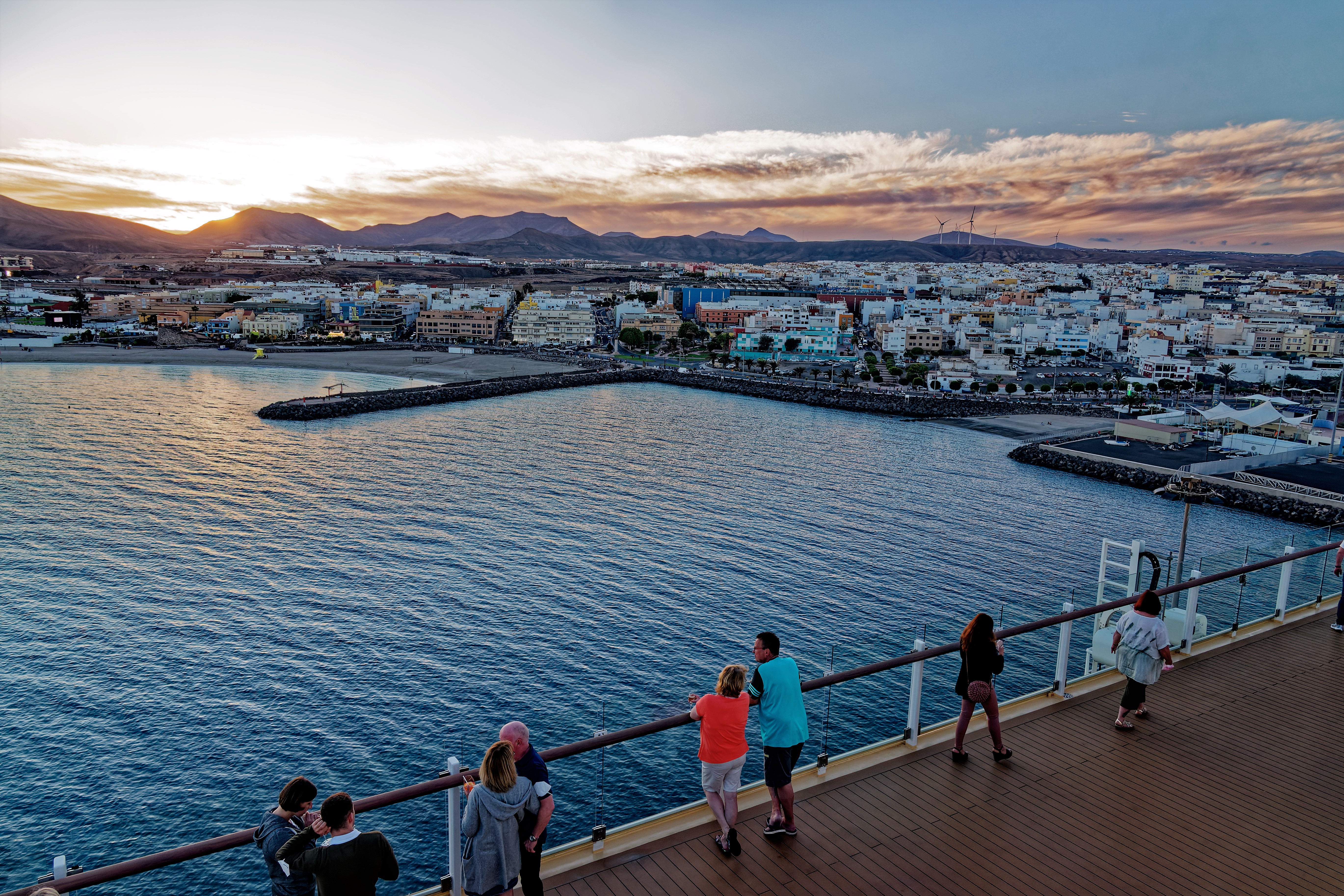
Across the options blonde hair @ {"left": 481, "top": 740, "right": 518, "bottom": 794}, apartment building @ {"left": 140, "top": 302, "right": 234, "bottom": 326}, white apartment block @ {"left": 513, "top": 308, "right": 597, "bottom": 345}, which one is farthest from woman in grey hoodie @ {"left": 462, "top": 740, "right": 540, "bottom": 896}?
apartment building @ {"left": 140, "top": 302, "right": 234, "bottom": 326}

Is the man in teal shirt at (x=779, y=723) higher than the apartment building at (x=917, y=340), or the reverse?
the apartment building at (x=917, y=340)

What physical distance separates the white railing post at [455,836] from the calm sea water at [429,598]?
1.63 ft

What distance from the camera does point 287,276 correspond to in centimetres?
9019

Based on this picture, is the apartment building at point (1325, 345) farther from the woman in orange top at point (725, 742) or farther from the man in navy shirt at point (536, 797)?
the man in navy shirt at point (536, 797)

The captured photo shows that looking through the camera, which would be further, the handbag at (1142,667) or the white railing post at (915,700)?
the handbag at (1142,667)

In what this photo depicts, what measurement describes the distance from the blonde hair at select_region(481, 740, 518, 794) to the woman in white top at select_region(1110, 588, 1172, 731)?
256cm

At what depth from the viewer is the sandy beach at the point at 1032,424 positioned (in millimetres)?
25297

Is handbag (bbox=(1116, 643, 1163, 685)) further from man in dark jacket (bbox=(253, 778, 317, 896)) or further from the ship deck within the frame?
man in dark jacket (bbox=(253, 778, 317, 896))

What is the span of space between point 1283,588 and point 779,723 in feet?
12.0

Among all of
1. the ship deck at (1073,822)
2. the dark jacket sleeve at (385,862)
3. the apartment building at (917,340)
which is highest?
the apartment building at (917,340)

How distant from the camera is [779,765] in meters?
2.38

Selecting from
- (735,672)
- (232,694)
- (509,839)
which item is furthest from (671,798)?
(232,694)

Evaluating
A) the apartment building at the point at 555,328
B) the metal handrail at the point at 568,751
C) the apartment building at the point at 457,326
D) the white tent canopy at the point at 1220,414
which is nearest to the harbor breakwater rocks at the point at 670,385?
the white tent canopy at the point at 1220,414

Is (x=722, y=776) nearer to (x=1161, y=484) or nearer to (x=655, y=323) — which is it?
(x=1161, y=484)
